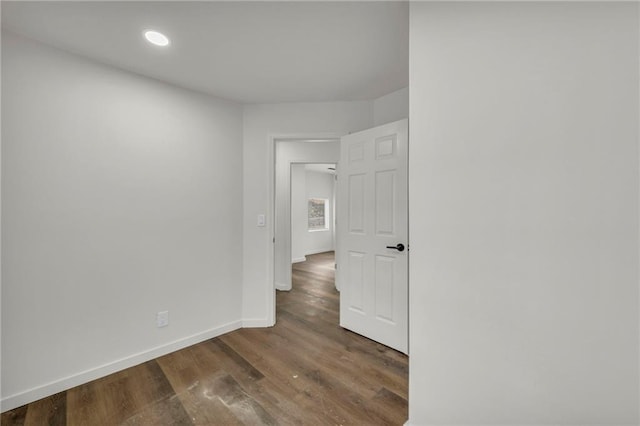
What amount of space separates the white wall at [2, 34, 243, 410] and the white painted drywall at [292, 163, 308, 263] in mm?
3981

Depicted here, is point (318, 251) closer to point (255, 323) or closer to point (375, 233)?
point (255, 323)

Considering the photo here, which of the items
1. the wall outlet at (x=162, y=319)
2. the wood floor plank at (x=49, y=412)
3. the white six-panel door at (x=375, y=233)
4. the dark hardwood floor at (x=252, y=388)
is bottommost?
the wood floor plank at (x=49, y=412)

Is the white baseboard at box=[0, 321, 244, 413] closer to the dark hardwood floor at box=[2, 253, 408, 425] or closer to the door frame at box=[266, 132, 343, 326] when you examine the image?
the dark hardwood floor at box=[2, 253, 408, 425]

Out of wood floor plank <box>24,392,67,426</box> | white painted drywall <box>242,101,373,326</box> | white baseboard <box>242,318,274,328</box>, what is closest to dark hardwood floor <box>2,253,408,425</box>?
wood floor plank <box>24,392,67,426</box>

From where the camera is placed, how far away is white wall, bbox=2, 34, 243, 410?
166 centimetres

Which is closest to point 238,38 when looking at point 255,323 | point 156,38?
point 156,38

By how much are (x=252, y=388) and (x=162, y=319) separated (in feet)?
3.43

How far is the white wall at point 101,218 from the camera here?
1.66 meters

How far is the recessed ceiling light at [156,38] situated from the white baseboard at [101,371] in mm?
2341

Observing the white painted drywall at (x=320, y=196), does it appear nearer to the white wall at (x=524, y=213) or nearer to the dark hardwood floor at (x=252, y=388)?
the dark hardwood floor at (x=252, y=388)

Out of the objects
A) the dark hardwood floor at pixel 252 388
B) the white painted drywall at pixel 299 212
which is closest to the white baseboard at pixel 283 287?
the dark hardwood floor at pixel 252 388

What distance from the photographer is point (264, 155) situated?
276cm

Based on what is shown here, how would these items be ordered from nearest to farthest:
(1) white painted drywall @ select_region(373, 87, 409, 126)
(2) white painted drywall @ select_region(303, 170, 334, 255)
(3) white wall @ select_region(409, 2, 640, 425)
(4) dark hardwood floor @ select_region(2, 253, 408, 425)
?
1. (3) white wall @ select_region(409, 2, 640, 425)
2. (4) dark hardwood floor @ select_region(2, 253, 408, 425)
3. (1) white painted drywall @ select_region(373, 87, 409, 126)
4. (2) white painted drywall @ select_region(303, 170, 334, 255)

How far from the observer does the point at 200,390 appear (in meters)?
1.79
